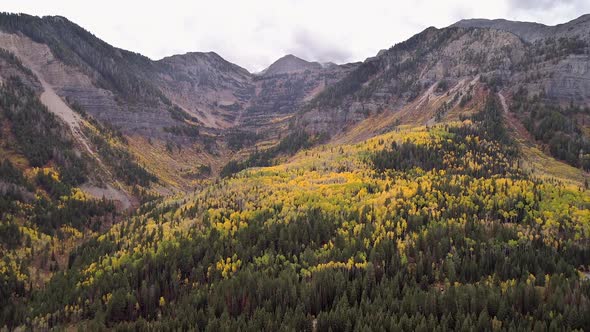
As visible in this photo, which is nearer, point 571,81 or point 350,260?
point 350,260

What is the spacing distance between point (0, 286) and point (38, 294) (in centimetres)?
710

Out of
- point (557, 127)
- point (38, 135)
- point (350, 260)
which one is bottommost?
point (350, 260)

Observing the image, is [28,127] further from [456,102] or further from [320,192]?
[456,102]

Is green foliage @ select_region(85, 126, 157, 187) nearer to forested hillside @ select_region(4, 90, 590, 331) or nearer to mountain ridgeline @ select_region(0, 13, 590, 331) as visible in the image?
mountain ridgeline @ select_region(0, 13, 590, 331)

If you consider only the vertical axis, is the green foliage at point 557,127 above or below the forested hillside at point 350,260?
above

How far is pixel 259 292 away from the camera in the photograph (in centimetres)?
5272

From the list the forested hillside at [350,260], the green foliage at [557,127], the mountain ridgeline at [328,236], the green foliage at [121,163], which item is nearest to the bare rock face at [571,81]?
the mountain ridgeline at [328,236]

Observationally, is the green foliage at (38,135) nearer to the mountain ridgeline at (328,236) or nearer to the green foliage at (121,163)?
the mountain ridgeline at (328,236)

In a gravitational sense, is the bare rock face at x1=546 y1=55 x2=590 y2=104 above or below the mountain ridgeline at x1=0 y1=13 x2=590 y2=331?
above

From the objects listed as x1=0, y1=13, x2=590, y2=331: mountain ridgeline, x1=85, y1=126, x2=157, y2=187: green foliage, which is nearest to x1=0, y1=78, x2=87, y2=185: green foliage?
x1=0, y1=13, x2=590, y2=331: mountain ridgeline

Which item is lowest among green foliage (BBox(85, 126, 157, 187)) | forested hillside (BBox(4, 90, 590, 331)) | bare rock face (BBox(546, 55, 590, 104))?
forested hillside (BBox(4, 90, 590, 331))

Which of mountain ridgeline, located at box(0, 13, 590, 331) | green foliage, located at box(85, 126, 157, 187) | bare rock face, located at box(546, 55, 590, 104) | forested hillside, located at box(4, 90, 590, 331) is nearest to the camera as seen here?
forested hillside, located at box(4, 90, 590, 331)

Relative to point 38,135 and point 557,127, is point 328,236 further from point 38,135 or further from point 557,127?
point 38,135

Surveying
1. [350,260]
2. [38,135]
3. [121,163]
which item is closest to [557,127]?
[350,260]
